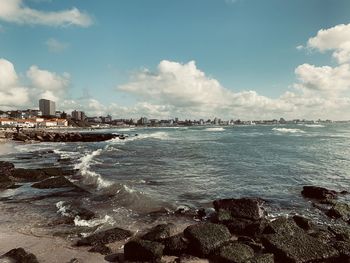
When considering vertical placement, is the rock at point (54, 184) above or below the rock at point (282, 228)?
below

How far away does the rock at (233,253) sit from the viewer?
9180 millimetres

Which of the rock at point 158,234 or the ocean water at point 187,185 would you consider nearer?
the rock at point 158,234

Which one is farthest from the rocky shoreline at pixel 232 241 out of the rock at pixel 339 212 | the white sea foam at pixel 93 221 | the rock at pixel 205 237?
the white sea foam at pixel 93 221

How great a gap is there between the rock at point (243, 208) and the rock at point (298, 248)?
2879 millimetres

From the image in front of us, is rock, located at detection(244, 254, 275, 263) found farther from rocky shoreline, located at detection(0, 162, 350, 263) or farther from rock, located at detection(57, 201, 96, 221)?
rock, located at detection(57, 201, 96, 221)

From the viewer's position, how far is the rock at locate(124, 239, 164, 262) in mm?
9492

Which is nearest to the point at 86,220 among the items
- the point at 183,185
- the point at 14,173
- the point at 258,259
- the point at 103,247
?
the point at 103,247

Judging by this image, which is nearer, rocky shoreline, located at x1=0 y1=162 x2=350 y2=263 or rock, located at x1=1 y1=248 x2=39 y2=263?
rock, located at x1=1 y1=248 x2=39 y2=263

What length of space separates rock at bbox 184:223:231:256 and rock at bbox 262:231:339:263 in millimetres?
1348

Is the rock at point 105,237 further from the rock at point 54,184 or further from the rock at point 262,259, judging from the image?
the rock at point 54,184

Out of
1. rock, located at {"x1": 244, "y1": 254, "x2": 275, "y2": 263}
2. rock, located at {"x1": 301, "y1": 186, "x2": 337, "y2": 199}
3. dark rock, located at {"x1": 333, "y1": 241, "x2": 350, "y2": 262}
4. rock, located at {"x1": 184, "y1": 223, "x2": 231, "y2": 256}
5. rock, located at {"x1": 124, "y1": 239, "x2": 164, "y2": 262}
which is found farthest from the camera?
rock, located at {"x1": 301, "y1": 186, "x2": 337, "y2": 199}

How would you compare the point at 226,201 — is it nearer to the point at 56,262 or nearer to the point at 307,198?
the point at 307,198

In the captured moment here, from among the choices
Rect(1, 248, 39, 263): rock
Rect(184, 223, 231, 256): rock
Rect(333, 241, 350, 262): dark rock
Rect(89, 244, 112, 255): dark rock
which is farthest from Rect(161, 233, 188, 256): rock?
Rect(333, 241, 350, 262): dark rock

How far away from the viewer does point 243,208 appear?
13836 millimetres
